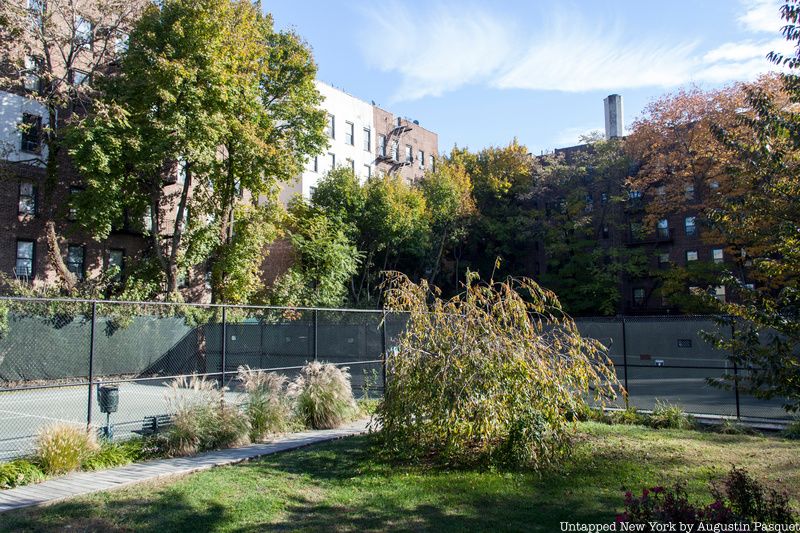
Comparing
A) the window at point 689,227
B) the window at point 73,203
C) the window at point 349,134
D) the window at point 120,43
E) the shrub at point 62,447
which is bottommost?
the shrub at point 62,447

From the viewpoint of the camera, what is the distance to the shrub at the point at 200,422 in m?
9.88

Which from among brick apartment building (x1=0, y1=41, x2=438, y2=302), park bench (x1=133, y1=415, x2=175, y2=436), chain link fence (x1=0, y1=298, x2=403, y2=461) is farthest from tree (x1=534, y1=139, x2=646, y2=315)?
park bench (x1=133, y1=415, x2=175, y2=436)

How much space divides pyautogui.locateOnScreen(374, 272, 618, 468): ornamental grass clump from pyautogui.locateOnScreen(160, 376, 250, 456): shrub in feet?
8.75

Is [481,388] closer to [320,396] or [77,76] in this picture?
[320,396]

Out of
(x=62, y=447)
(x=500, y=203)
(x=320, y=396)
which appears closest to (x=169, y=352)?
(x=320, y=396)

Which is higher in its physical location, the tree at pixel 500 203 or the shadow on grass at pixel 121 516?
the tree at pixel 500 203

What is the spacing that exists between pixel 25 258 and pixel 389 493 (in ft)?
78.8

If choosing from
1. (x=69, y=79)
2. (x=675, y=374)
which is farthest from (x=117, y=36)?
(x=675, y=374)

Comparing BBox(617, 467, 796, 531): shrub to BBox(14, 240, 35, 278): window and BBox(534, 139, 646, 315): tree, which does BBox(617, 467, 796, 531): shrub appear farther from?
BBox(534, 139, 646, 315): tree

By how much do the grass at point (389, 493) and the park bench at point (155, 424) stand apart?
199cm

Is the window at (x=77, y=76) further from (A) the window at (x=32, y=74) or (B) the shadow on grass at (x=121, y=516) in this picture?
(B) the shadow on grass at (x=121, y=516)

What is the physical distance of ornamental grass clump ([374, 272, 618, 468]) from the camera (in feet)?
29.4

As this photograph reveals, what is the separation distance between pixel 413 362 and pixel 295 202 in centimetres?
2515

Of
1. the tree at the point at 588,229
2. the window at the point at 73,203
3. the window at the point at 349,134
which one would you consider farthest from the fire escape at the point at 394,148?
the window at the point at 73,203
